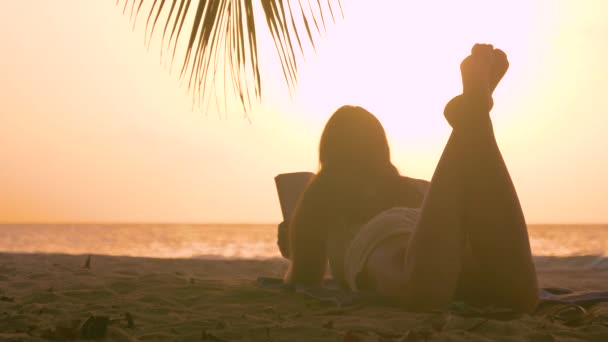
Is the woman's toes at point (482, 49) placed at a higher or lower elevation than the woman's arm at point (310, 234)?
higher

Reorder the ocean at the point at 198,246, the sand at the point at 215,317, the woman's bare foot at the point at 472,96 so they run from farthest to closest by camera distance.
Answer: the ocean at the point at 198,246, the woman's bare foot at the point at 472,96, the sand at the point at 215,317

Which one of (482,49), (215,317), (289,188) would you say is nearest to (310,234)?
(215,317)

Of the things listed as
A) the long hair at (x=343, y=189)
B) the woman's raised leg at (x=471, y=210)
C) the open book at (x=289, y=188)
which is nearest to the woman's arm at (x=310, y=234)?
the long hair at (x=343, y=189)

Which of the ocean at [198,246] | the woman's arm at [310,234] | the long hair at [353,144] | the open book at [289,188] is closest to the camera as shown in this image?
the woman's arm at [310,234]

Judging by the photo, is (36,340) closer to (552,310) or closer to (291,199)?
(552,310)

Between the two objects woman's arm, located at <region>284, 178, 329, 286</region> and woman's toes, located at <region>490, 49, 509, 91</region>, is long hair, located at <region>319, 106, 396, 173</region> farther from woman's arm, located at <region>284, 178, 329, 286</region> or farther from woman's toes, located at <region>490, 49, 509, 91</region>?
woman's toes, located at <region>490, 49, 509, 91</region>

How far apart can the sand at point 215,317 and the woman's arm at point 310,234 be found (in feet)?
0.43

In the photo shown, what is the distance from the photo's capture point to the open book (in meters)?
3.84

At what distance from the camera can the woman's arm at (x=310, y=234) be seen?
2.94 meters

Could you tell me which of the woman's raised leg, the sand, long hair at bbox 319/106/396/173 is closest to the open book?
the sand

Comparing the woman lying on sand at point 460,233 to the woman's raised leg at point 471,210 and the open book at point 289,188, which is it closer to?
the woman's raised leg at point 471,210

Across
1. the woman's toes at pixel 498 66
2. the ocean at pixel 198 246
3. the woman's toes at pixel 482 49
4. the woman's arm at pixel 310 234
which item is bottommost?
the ocean at pixel 198 246

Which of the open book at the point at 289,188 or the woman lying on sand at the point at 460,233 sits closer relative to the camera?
the woman lying on sand at the point at 460,233

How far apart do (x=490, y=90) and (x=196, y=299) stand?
154cm
